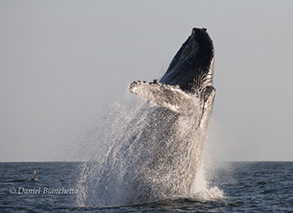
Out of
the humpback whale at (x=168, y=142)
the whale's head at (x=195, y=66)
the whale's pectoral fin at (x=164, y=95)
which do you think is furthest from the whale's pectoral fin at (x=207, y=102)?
the whale's pectoral fin at (x=164, y=95)

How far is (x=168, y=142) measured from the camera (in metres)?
9.61

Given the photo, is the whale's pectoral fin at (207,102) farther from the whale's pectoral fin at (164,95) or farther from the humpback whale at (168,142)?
the whale's pectoral fin at (164,95)

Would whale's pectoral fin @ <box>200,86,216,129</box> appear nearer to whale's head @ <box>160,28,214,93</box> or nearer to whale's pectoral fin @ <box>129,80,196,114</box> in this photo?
whale's head @ <box>160,28,214,93</box>

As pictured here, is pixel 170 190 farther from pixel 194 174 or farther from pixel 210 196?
pixel 210 196

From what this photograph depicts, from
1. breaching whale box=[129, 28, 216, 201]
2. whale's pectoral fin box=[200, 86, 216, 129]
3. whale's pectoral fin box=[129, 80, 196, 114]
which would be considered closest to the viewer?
whale's pectoral fin box=[129, 80, 196, 114]

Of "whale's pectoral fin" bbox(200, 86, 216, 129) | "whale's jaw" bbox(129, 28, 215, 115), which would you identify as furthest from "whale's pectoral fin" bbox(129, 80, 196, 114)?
"whale's pectoral fin" bbox(200, 86, 216, 129)

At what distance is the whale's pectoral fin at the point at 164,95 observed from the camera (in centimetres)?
759

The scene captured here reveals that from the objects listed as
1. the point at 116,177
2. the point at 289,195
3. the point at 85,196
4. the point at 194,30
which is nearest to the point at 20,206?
the point at 85,196

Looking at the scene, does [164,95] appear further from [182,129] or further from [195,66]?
[195,66]

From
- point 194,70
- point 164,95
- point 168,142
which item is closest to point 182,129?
point 168,142

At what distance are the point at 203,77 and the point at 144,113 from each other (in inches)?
51.8

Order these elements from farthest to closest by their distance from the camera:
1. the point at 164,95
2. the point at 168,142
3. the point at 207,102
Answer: the point at 207,102 < the point at 168,142 < the point at 164,95

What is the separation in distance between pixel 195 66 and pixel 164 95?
1905 mm

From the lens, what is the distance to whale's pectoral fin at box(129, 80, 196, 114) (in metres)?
7.59
